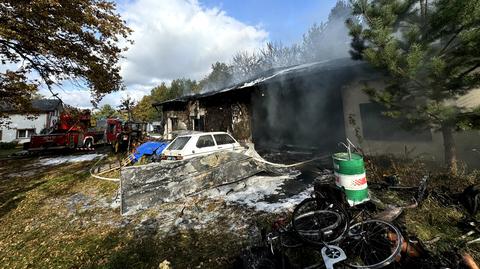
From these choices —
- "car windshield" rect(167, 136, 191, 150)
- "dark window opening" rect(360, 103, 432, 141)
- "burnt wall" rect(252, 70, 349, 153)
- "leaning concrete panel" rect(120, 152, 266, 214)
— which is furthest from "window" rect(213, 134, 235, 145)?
"dark window opening" rect(360, 103, 432, 141)

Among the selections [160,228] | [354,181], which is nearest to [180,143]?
[160,228]

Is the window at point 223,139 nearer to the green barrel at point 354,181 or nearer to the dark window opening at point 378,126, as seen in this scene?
the dark window opening at point 378,126

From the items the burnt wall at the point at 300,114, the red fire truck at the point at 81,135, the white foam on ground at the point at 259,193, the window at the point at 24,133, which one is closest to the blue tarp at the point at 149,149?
the red fire truck at the point at 81,135

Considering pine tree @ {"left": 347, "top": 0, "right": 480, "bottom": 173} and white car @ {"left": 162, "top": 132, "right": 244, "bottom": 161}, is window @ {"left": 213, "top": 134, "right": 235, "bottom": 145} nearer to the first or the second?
white car @ {"left": 162, "top": 132, "right": 244, "bottom": 161}

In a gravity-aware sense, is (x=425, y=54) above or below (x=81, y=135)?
above

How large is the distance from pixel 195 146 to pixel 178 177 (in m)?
1.84

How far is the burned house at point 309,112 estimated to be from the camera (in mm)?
8367

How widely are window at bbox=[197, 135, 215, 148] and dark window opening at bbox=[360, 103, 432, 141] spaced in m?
5.55

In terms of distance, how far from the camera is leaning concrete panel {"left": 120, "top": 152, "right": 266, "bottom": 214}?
234 inches

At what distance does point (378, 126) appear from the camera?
329 inches

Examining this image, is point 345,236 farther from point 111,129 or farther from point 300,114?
point 111,129

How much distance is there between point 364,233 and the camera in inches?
125

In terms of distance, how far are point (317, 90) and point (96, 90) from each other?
32.3ft

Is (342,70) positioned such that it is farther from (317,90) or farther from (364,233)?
(364,233)
